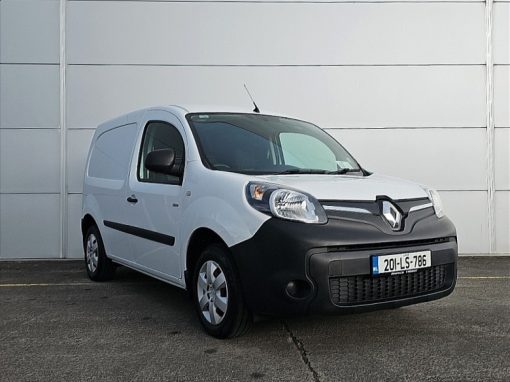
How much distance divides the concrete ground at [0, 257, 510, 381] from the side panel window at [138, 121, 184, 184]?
113 cm

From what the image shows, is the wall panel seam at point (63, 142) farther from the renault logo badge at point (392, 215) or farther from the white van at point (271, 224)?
A: the renault logo badge at point (392, 215)

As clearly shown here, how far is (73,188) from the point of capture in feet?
24.5

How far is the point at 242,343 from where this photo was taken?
3334 millimetres

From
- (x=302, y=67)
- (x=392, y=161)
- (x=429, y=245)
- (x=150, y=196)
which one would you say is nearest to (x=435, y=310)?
(x=429, y=245)

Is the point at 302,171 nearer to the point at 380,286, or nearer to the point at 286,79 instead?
the point at 380,286

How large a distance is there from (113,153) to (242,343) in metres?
2.67

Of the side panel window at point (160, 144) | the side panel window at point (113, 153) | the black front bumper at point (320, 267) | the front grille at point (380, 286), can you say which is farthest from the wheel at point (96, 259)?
the front grille at point (380, 286)

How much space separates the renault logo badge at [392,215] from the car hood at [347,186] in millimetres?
77

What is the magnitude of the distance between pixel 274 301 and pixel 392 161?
16.5 feet

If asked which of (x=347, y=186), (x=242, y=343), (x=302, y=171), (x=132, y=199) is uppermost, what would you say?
(x=302, y=171)

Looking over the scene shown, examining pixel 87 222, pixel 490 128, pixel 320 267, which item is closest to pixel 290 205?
pixel 320 267

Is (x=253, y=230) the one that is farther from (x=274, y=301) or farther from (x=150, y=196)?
(x=150, y=196)

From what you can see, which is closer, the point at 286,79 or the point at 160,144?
the point at 160,144

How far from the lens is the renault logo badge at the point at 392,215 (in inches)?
124
